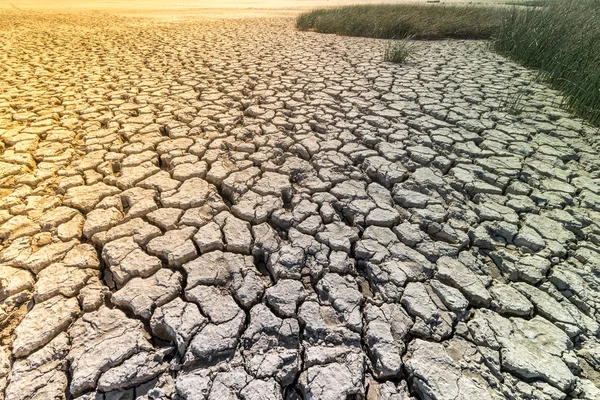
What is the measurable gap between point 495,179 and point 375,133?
1017 millimetres

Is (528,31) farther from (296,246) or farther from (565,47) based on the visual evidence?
(296,246)

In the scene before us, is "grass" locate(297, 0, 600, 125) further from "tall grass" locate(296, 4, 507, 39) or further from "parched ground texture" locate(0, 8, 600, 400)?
"parched ground texture" locate(0, 8, 600, 400)

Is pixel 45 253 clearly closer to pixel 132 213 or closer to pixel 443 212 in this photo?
pixel 132 213

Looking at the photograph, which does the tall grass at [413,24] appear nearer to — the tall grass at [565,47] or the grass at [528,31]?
the grass at [528,31]

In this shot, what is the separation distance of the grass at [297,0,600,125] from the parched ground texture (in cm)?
40

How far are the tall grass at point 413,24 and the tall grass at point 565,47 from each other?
3.91ft

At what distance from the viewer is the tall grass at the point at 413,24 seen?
6988 mm

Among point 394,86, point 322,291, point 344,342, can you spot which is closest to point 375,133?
point 394,86

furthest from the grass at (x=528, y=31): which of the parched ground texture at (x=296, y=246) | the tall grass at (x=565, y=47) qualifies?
the parched ground texture at (x=296, y=246)

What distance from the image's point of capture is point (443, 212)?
1.95m

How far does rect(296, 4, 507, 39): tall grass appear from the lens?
6988 millimetres

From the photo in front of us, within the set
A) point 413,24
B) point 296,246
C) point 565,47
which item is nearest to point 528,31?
point 565,47

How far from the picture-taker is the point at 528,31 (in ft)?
16.5

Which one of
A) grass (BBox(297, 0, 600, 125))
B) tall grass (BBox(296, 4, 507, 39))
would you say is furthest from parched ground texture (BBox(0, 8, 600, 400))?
tall grass (BBox(296, 4, 507, 39))
